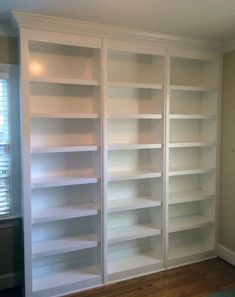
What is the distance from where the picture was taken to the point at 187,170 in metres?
3.16

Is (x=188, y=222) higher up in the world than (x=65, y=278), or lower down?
higher up

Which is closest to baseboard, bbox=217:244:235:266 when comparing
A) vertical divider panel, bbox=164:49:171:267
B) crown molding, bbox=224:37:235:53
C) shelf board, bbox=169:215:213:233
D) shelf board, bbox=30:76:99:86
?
shelf board, bbox=169:215:213:233

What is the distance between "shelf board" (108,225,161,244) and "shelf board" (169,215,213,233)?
0.23m

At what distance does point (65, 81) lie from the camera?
8.35 ft

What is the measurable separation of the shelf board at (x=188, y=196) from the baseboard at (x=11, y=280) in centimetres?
174

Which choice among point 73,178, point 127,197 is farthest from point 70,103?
point 127,197

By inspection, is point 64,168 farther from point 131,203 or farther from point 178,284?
point 178,284

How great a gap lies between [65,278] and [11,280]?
52 centimetres

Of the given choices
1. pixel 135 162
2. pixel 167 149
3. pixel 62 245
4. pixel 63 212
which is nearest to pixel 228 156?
pixel 167 149

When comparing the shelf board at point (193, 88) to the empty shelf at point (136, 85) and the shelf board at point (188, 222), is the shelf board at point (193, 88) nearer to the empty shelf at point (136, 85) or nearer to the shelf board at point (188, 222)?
the empty shelf at point (136, 85)

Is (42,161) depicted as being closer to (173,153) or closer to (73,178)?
(73,178)

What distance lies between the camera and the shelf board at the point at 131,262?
9.54ft

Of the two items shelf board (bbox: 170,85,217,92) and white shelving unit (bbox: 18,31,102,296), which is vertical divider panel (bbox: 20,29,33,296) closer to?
white shelving unit (bbox: 18,31,102,296)

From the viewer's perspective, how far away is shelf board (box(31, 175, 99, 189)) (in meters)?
2.52
